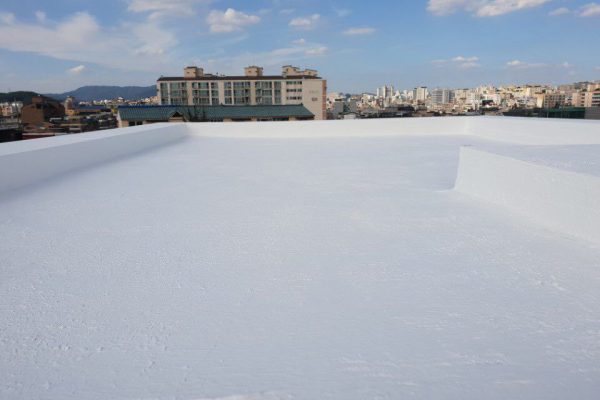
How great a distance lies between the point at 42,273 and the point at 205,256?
2.39ft

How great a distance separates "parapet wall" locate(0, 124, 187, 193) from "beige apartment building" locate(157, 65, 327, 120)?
38.9 meters

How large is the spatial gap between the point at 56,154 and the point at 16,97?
139ft

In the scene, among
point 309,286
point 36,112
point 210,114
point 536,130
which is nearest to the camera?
point 309,286

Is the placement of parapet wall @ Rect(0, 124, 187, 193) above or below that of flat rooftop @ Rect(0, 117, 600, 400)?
above

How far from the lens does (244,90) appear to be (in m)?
44.3

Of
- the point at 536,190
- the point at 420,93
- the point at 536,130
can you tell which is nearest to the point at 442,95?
the point at 420,93

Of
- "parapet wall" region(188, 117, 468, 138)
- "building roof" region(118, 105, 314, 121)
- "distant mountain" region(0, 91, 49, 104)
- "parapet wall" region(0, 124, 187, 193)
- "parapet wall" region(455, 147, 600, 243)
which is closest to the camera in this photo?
"parapet wall" region(455, 147, 600, 243)

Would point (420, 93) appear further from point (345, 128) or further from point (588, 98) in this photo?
point (345, 128)

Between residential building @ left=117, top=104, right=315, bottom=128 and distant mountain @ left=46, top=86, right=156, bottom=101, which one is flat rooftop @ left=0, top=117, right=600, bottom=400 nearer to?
residential building @ left=117, top=104, right=315, bottom=128

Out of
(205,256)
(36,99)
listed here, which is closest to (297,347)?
(205,256)

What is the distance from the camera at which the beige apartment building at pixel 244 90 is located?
43.8 meters

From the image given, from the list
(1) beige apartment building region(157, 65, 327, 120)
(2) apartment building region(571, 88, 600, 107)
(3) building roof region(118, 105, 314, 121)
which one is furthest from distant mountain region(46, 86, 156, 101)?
(2) apartment building region(571, 88, 600, 107)

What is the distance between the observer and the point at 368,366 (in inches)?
44.2

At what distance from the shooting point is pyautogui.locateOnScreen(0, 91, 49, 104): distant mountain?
34.9 m
